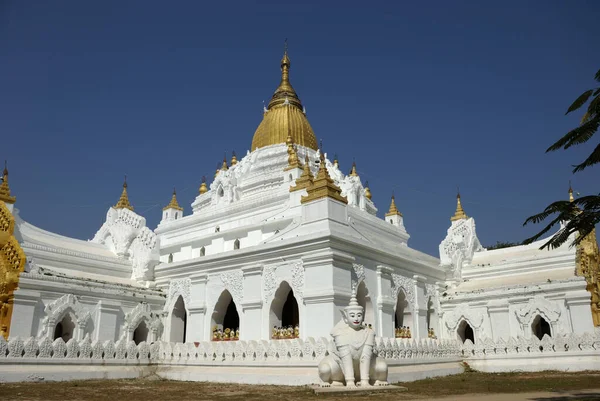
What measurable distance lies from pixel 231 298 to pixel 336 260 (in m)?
5.54

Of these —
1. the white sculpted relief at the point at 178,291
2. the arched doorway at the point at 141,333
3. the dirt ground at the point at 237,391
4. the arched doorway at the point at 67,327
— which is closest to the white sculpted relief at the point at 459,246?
the dirt ground at the point at 237,391

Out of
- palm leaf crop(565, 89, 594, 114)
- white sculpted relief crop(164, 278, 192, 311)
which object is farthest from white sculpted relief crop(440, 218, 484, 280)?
palm leaf crop(565, 89, 594, 114)

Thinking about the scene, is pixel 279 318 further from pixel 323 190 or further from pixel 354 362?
pixel 354 362

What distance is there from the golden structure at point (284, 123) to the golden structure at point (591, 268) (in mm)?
19356

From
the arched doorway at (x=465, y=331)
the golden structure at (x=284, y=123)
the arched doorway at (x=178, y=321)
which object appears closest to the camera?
the arched doorway at (x=178, y=321)

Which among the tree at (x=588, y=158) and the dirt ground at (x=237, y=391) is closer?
the tree at (x=588, y=158)

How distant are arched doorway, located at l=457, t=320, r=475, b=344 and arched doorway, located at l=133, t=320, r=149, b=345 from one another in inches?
548

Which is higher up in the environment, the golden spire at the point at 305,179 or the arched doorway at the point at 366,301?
the golden spire at the point at 305,179

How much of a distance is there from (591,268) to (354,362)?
51.1ft

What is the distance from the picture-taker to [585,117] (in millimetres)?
8812

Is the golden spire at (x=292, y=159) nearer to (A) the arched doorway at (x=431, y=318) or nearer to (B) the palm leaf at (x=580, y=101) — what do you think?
(A) the arched doorway at (x=431, y=318)

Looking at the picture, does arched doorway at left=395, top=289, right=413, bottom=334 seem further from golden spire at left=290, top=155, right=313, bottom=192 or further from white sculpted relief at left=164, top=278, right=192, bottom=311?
white sculpted relief at left=164, top=278, right=192, bottom=311

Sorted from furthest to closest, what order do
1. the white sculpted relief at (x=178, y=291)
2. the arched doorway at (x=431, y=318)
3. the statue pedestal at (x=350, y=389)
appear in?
the arched doorway at (x=431, y=318), the white sculpted relief at (x=178, y=291), the statue pedestal at (x=350, y=389)

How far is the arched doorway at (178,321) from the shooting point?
2238cm
